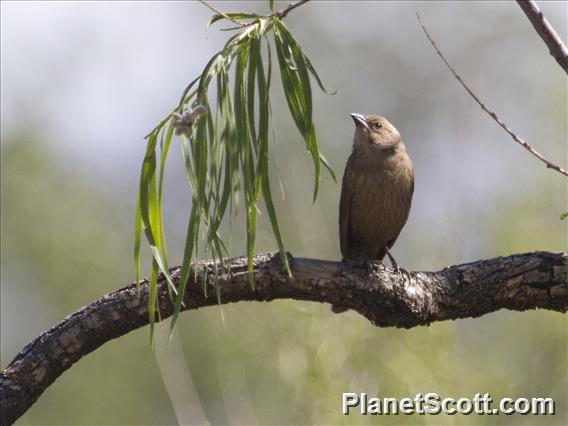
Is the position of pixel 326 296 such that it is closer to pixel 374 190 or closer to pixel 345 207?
pixel 374 190

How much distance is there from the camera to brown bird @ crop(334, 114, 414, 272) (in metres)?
6.68

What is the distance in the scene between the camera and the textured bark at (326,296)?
158 inches

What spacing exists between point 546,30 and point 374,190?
10.3ft

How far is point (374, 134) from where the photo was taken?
6.97 metres

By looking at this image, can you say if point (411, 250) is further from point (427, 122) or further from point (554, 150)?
point (427, 122)

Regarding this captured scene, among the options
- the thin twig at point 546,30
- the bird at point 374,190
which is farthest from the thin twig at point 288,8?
the bird at point 374,190

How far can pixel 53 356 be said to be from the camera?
4.02m

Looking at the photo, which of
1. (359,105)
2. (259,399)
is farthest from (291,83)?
(359,105)

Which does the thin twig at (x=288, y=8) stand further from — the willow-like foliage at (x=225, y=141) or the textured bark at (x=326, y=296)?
the textured bark at (x=326, y=296)

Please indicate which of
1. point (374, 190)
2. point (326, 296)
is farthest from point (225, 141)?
point (374, 190)

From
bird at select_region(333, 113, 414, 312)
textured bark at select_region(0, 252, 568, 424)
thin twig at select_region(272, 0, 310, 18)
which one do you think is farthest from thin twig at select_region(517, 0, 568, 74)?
bird at select_region(333, 113, 414, 312)

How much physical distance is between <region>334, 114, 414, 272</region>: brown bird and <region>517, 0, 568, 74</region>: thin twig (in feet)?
9.96

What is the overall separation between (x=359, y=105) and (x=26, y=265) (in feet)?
21.0

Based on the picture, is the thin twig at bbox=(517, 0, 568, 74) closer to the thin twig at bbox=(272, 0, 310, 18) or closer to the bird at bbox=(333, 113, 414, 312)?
the thin twig at bbox=(272, 0, 310, 18)
